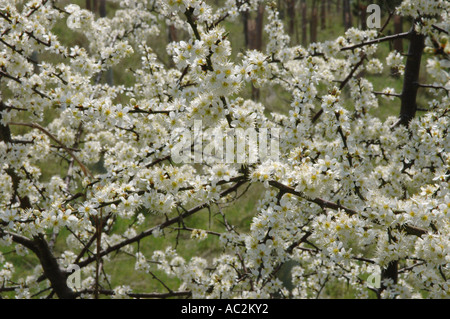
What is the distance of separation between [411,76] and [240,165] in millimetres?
2547

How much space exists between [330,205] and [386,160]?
6.84 feet

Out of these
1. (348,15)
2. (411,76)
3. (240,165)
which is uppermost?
(348,15)

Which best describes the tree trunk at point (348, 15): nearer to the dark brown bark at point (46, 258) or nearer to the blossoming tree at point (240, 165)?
the blossoming tree at point (240, 165)

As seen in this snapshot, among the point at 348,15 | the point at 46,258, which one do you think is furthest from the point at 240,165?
the point at 348,15

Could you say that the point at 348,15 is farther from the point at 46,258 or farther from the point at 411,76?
the point at 46,258

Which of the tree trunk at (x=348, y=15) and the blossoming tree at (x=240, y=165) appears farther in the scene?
the tree trunk at (x=348, y=15)

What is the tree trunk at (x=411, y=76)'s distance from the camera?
3899 millimetres

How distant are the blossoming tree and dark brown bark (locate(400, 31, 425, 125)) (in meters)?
0.01

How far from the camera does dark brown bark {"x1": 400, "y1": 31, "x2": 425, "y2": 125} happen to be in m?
3.90

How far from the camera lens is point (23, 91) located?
12.4 ft

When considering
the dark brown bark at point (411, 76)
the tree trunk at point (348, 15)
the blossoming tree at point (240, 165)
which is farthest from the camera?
the tree trunk at point (348, 15)

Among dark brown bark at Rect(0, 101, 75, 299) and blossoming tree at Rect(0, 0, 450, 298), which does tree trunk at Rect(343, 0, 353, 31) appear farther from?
dark brown bark at Rect(0, 101, 75, 299)

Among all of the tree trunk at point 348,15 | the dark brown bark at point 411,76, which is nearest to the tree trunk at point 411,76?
the dark brown bark at point 411,76

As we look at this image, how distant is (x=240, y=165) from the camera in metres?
2.54
